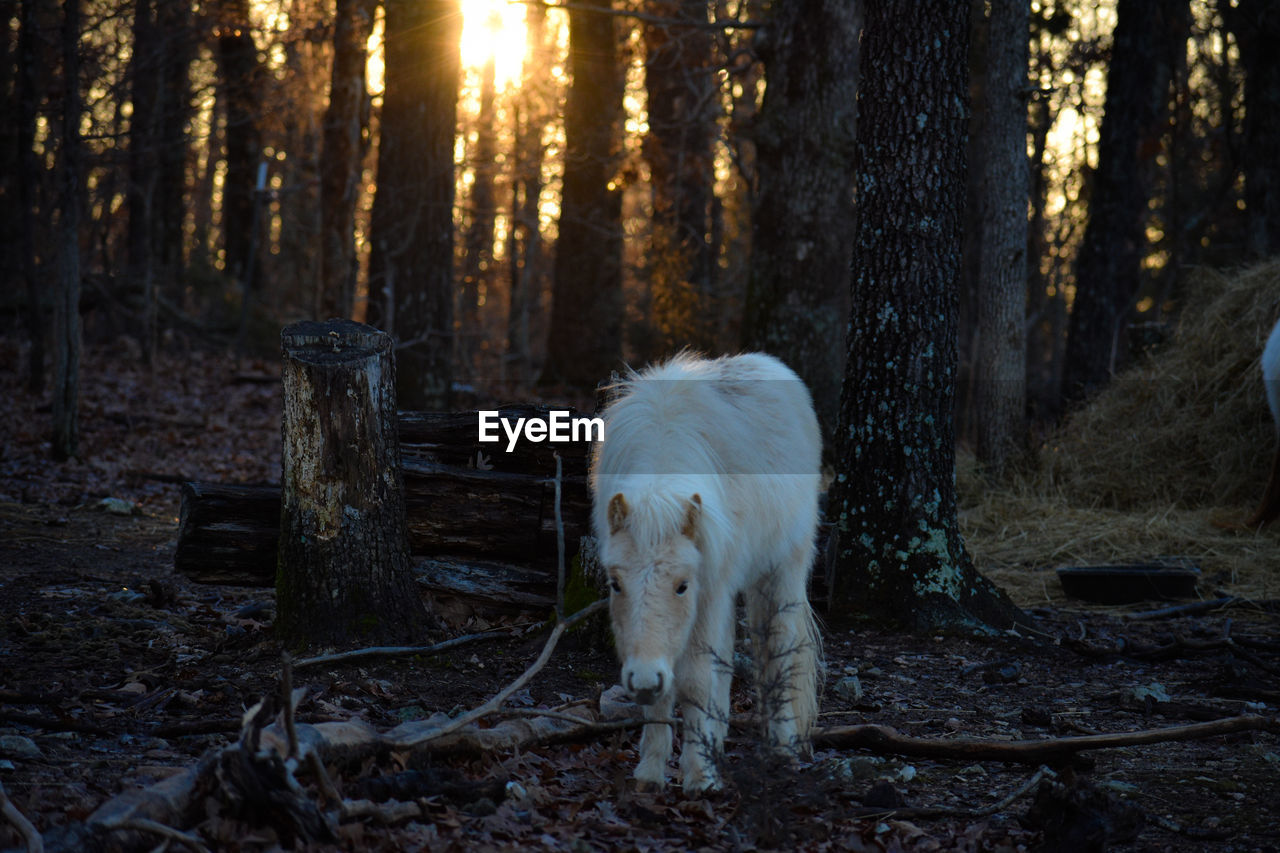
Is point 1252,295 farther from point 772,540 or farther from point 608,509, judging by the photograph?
point 608,509

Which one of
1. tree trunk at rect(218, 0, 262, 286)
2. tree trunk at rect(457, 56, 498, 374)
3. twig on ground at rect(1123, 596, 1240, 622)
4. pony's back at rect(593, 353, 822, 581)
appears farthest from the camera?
tree trunk at rect(457, 56, 498, 374)

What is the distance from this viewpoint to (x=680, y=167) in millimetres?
21750

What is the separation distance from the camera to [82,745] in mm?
4371

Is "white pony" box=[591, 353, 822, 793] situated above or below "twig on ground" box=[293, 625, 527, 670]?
above

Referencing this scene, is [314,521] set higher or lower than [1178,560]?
higher

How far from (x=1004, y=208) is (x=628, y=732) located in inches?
281

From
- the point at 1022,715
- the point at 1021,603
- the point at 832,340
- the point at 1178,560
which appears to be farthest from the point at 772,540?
the point at 832,340

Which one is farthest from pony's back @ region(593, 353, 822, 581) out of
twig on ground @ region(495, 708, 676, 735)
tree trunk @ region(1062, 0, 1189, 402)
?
tree trunk @ region(1062, 0, 1189, 402)

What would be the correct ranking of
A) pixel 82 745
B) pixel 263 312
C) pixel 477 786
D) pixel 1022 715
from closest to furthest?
pixel 477 786, pixel 82 745, pixel 1022 715, pixel 263 312

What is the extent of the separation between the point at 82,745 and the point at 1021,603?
6.32 metres

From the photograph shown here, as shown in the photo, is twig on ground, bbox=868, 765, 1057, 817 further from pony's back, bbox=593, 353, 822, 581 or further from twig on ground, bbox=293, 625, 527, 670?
twig on ground, bbox=293, 625, 527, 670

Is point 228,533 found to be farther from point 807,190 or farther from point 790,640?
point 807,190

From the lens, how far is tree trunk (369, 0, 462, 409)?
13.3 m

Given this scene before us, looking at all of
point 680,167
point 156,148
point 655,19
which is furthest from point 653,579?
point 680,167
